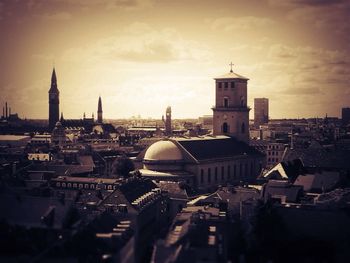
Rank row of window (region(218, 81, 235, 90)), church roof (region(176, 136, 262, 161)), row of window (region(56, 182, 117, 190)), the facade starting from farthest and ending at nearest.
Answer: row of window (region(218, 81, 235, 90)), church roof (region(176, 136, 262, 161)), the facade, row of window (region(56, 182, 117, 190))

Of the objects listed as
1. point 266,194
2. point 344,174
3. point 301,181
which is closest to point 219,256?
point 266,194

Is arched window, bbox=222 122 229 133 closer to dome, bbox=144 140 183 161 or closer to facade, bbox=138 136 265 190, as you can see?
facade, bbox=138 136 265 190

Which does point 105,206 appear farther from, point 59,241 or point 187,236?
point 187,236

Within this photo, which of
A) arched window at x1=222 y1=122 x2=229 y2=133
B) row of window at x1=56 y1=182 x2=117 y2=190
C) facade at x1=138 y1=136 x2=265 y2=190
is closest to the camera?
row of window at x1=56 y1=182 x2=117 y2=190

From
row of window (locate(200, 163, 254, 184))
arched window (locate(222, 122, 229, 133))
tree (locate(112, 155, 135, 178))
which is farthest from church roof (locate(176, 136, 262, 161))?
tree (locate(112, 155, 135, 178))

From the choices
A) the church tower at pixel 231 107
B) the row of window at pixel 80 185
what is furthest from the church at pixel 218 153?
the row of window at pixel 80 185

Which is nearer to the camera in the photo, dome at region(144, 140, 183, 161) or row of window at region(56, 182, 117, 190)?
row of window at region(56, 182, 117, 190)

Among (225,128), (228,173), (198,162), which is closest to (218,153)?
(228,173)
